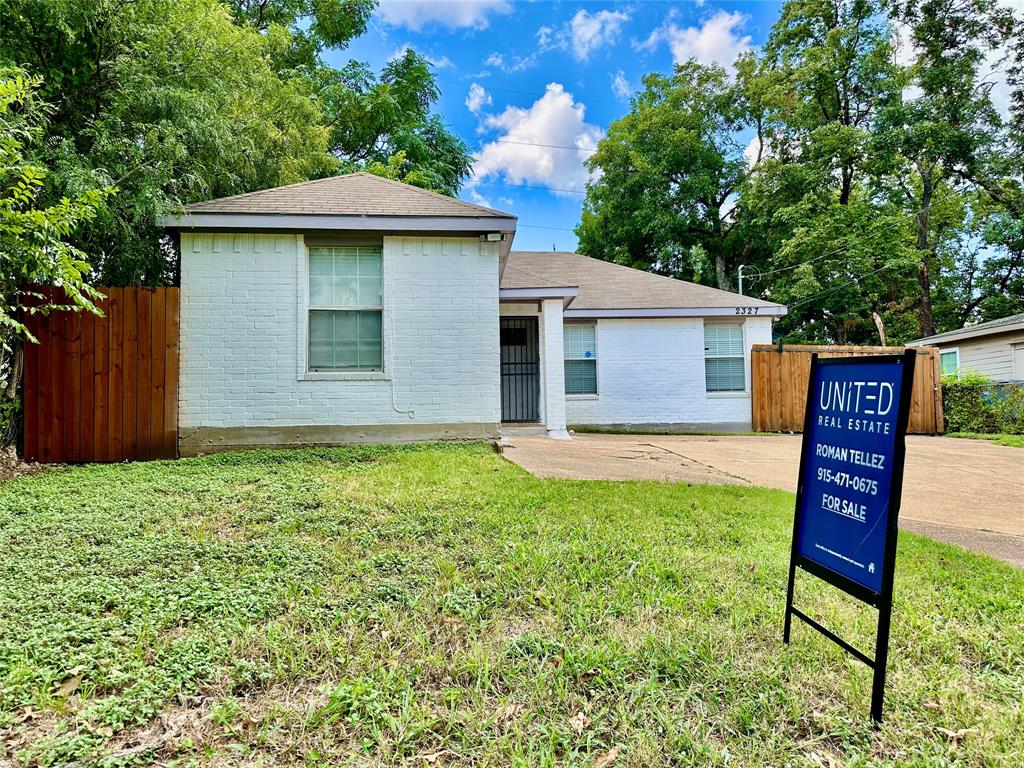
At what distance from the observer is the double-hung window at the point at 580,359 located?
40.7 ft

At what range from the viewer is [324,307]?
743cm

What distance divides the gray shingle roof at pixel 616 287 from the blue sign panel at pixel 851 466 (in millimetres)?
8477

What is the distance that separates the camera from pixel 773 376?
12.5m

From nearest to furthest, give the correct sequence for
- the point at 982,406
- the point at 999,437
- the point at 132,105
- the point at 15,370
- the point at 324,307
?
the point at 15,370 → the point at 132,105 → the point at 324,307 → the point at 999,437 → the point at 982,406

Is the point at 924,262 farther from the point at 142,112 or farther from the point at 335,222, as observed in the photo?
the point at 142,112

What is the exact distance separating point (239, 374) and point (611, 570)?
19.7ft

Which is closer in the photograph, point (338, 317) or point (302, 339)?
point (302, 339)

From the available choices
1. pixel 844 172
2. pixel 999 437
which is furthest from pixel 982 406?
pixel 844 172

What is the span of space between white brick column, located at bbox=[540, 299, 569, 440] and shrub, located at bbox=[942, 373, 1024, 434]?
34.5ft

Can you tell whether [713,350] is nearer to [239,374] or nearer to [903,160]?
[239,374]

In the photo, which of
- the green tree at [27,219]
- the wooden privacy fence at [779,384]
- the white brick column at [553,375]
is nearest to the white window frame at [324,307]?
the green tree at [27,219]

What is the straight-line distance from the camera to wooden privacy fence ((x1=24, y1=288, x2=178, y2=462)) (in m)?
6.62

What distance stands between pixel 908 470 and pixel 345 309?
814 centimetres

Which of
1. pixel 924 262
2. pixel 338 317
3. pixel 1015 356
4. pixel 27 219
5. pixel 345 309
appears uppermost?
pixel 924 262
